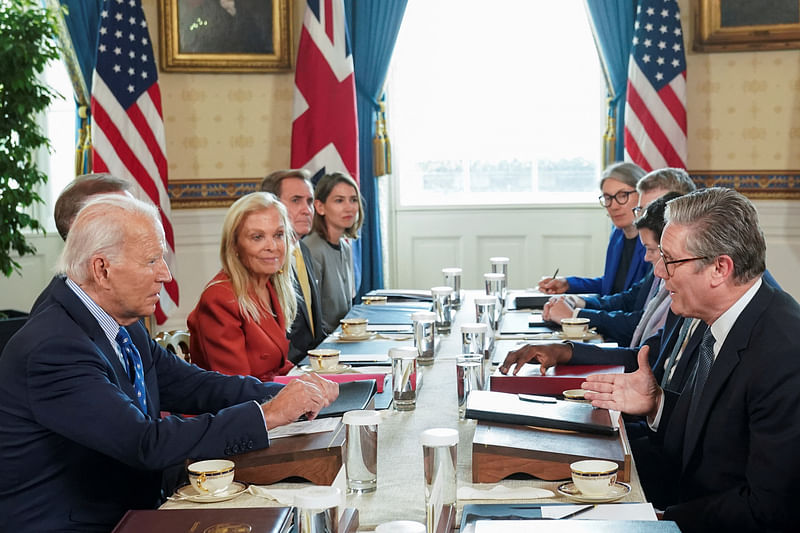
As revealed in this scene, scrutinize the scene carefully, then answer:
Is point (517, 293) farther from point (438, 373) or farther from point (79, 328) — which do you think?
point (79, 328)

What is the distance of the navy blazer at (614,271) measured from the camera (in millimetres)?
A: 4508

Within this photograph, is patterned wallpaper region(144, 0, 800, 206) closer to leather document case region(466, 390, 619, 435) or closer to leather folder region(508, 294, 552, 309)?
leather folder region(508, 294, 552, 309)

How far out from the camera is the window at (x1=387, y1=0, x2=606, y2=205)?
7.25m

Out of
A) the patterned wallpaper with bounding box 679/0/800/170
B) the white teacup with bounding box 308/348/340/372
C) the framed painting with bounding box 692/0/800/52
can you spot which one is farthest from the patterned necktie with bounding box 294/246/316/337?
the framed painting with bounding box 692/0/800/52

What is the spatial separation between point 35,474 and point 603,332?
8.35 ft

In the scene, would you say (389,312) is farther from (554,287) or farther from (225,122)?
(225,122)

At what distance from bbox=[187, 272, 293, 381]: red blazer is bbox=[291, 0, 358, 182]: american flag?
3.45m

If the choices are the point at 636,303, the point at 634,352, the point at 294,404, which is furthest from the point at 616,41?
the point at 294,404

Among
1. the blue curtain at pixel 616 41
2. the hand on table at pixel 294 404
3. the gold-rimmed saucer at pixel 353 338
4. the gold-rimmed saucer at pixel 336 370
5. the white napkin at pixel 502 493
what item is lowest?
the white napkin at pixel 502 493

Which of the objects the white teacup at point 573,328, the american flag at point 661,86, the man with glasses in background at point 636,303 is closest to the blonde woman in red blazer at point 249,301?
the white teacup at point 573,328

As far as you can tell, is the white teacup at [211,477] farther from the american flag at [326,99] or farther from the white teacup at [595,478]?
the american flag at [326,99]

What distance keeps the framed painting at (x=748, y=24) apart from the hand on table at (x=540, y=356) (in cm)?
436

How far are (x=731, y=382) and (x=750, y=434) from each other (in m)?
0.12

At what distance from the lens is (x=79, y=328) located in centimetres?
201
